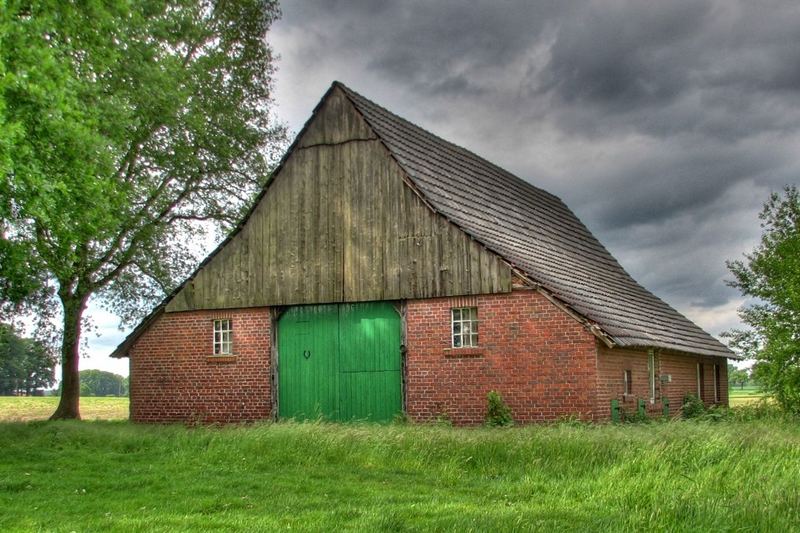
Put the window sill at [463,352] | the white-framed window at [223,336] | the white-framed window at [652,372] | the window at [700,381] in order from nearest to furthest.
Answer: the window sill at [463,352]
the white-framed window at [223,336]
the white-framed window at [652,372]
the window at [700,381]

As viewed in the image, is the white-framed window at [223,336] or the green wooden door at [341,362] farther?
the white-framed window at [223,336]

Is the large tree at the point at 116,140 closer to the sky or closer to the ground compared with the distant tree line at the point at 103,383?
closer to the sky

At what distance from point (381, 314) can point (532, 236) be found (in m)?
6.55

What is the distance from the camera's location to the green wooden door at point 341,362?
21.9 metres

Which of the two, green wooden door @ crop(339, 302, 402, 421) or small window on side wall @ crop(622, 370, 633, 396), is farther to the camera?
small window on side wall @ crop(622, 370, 633, 396)

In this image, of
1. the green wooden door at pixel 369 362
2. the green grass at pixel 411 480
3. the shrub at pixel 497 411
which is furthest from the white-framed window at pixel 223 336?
the shrub at pixel 497 411

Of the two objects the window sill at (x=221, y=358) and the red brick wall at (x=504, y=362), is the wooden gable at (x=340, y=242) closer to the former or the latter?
the red brick wall at (x=504, y=362)

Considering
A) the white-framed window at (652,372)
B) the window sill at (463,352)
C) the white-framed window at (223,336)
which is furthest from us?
the white-framed window at (652,372)

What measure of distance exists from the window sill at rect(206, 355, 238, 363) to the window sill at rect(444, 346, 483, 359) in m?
6.02

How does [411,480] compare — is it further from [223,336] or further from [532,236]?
[532,236]

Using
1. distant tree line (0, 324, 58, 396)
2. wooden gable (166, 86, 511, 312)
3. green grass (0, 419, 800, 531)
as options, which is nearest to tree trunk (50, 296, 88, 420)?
wooden gable (166, 86, 511, 312)

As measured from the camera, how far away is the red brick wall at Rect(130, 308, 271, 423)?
23.5 m

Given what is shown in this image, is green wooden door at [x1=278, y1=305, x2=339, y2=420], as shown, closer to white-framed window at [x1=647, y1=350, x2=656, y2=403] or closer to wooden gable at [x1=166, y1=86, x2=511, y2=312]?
wooden gable at [x1=166, y1=86, x2=511, y2=312]

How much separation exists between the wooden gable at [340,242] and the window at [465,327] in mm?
531
